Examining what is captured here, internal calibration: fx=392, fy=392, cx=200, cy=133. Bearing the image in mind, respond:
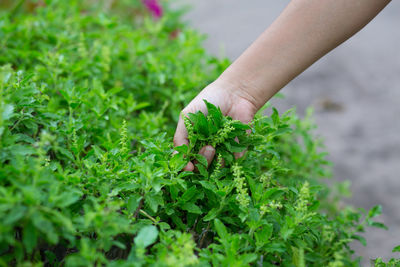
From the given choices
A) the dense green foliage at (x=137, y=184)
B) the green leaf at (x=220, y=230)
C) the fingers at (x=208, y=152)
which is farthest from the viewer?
the fingers at (x=208, y=152)

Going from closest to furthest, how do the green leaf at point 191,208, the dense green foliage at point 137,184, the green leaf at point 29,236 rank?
the green leaf at point 29,236 < the dense green foliage at point 137,184 < the green leaf at point 191,208

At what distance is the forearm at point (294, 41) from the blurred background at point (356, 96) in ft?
4.80

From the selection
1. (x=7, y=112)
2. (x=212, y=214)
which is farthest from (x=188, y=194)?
(x=7, y=112)

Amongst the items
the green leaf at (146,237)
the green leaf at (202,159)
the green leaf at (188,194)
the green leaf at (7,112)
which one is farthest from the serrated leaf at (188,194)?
the green leaf at (7,112)

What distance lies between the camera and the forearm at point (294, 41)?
5.26 feet

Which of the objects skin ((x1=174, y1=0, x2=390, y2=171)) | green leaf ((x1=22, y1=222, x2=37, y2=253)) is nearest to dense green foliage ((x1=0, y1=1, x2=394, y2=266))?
green leaf ((x1=22, y1=222, x2=37, y2=253))

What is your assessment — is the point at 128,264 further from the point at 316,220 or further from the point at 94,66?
the point at 94,66

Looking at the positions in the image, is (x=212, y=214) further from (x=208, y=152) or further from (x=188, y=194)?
(x=208, y=152)

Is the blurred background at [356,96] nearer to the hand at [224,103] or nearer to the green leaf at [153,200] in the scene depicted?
the hand at [224,103]

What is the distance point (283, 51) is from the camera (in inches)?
65.2

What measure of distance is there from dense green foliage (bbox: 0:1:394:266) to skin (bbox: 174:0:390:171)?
4.5 inches

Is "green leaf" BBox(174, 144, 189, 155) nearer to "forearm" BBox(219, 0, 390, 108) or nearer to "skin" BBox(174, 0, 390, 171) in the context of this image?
"skin" BBox(174, 0, 390, 171)

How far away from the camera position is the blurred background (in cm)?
313

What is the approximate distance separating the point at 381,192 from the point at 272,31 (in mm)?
2068
